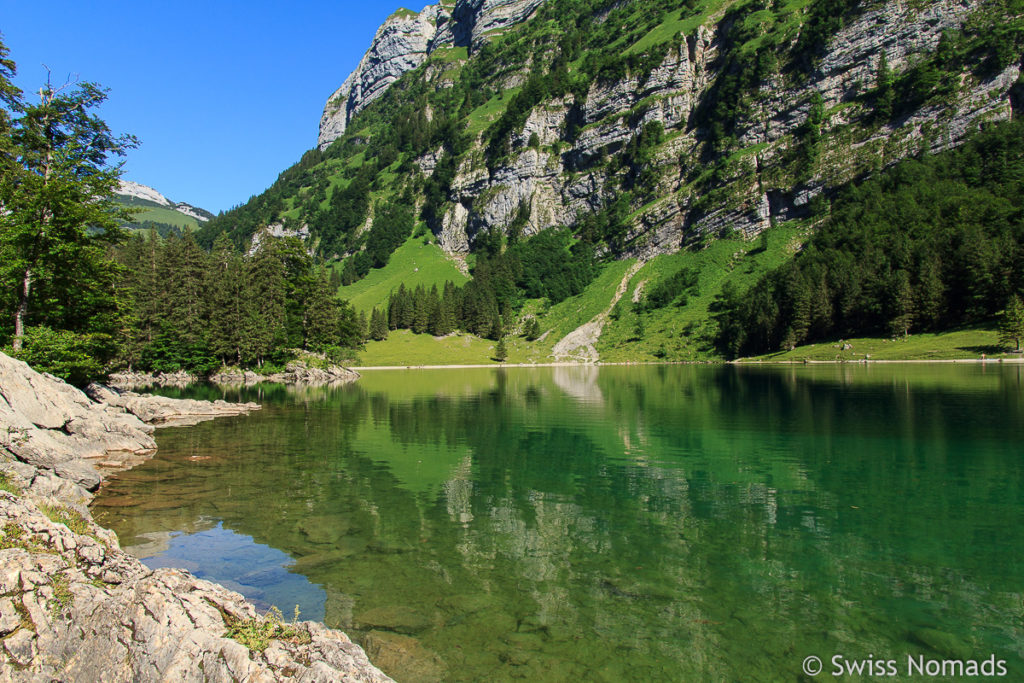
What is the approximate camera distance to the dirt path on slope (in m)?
138

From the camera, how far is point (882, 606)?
33.4ft

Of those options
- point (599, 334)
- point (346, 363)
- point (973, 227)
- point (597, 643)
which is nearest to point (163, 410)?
point (597, 643)

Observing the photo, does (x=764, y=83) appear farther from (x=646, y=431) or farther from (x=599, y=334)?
(x=646, y=431)

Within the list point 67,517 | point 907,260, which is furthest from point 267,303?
point 907,260

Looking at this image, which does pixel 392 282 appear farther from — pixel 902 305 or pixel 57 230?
pixel 57 230

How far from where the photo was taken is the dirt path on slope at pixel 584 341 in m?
138

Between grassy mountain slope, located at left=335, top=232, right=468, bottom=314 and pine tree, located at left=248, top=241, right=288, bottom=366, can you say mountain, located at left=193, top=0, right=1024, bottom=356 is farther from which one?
pine tree, located at left=248, top=241, right=288, bottom=366

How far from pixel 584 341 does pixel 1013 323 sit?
85571 millimetres

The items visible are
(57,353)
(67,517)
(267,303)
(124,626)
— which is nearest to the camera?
(124,626)

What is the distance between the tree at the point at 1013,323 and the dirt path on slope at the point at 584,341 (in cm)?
7663

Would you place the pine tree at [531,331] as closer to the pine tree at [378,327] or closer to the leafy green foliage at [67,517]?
the pine tree at [378,327]

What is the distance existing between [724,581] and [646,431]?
67.5 ft

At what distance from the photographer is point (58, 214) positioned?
3209 cm

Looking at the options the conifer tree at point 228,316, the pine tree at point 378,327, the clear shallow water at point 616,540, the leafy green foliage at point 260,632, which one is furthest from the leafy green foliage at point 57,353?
the pine tree at point 378,327
